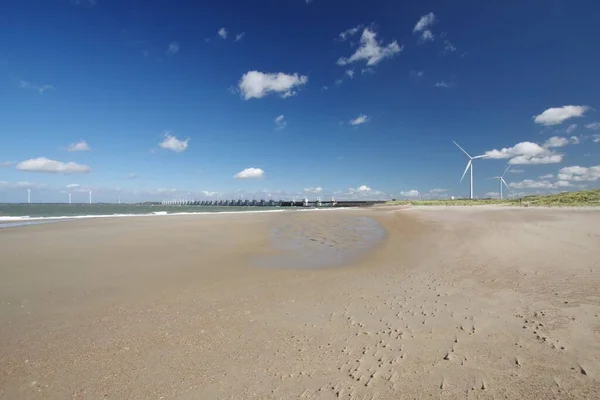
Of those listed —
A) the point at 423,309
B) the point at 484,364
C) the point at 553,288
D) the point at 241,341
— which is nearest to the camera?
the point at 484,364

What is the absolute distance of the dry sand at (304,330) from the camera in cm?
348

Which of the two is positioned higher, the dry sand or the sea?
the sea

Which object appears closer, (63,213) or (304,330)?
(304,330)

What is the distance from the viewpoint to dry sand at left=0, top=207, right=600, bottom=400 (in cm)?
348

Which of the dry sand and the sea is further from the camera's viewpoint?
the sea

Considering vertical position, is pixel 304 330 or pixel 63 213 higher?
pixel 63 213

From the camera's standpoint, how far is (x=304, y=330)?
4.90 m

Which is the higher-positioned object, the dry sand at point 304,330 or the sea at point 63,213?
the sea at point 63,213

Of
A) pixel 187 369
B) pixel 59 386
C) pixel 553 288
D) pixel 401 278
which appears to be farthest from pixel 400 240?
pixel 59 386

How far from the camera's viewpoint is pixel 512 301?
602 centimetres

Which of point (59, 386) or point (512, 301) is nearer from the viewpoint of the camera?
point (59, 386)

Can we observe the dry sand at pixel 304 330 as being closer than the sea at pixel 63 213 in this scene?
Yes

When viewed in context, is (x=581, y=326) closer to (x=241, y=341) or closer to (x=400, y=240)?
(x=241, y=341)

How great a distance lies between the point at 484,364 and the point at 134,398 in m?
4.12
